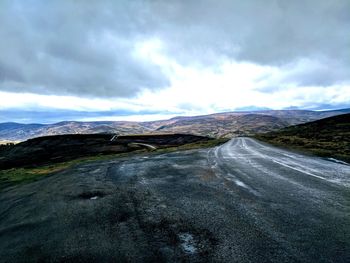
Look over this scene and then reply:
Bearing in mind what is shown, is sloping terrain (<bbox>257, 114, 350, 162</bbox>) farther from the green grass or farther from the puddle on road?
the green grass

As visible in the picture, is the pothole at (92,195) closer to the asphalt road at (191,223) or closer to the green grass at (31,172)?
the asphalt road at (191,223)

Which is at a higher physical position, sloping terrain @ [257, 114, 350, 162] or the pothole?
Answer: the pothole

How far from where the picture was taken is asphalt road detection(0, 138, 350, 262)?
5.14 m

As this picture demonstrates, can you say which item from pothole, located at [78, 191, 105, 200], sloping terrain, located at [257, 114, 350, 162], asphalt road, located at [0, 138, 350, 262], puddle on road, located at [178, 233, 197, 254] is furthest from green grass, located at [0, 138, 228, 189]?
sloping terrain, located at [257, 114, 350, 162]

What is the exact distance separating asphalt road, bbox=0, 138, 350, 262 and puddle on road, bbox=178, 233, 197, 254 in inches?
0.8

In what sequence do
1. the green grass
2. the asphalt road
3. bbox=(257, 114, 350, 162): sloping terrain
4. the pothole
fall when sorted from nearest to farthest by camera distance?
the asphalt road, the pothole, the green grass, bbox=(257, 114, 350, 162): sloping terrain

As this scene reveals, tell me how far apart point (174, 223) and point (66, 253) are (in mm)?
2634

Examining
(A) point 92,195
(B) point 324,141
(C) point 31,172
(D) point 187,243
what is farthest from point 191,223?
(B) point 324,141

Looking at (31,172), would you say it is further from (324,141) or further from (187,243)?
(324,141)

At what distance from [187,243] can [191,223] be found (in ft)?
3.98

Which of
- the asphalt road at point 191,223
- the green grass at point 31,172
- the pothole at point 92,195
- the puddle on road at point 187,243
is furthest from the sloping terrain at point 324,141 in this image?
the green grass at point 31,172

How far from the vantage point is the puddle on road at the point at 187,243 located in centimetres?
524

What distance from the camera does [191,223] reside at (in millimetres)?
6777

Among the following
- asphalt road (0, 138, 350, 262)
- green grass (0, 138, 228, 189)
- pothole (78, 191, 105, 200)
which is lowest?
green grass (0, 138, 228, 189)
